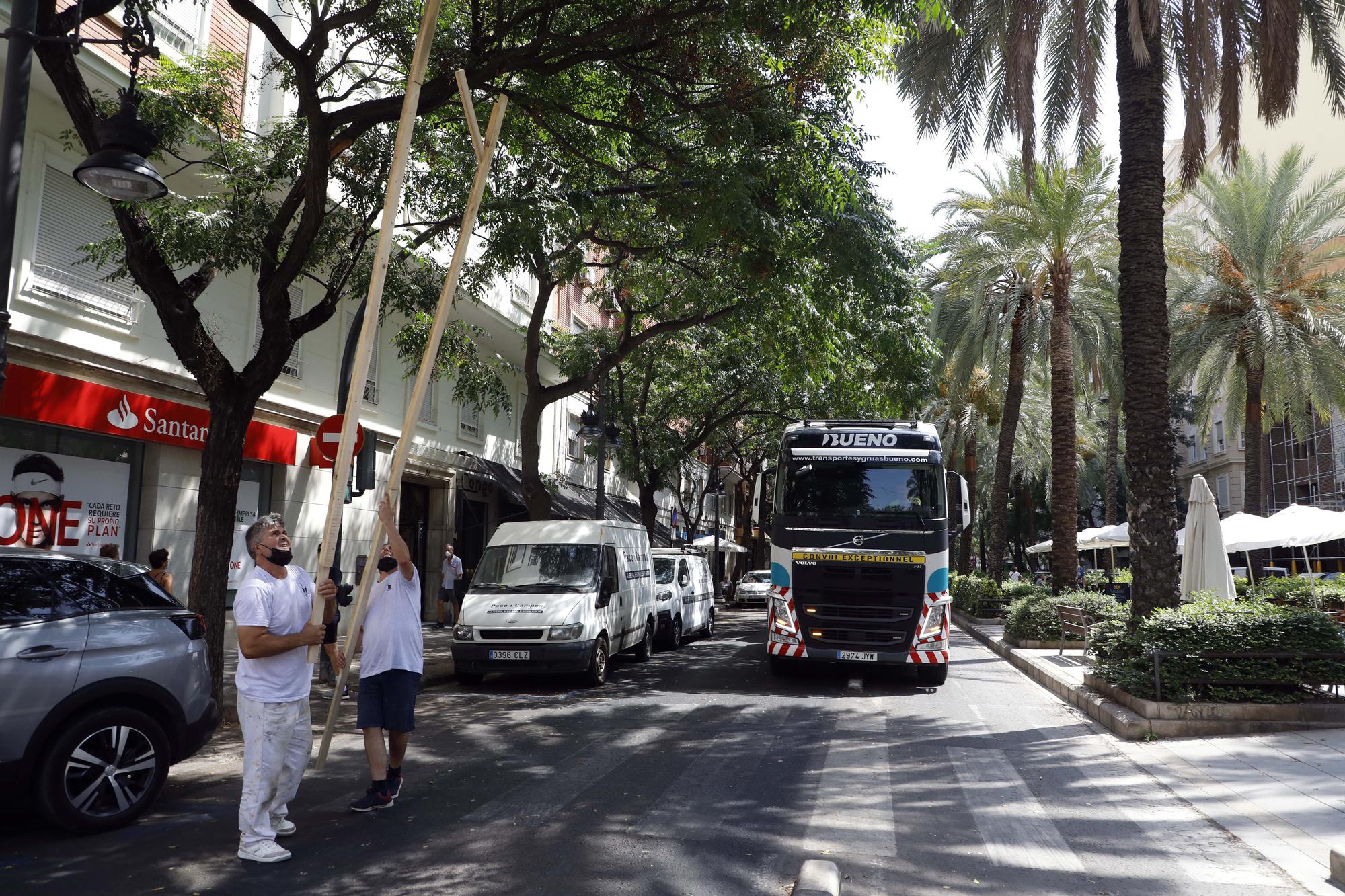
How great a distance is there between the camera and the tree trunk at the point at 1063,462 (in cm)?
2017

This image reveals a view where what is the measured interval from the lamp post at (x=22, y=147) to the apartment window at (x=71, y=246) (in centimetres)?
594

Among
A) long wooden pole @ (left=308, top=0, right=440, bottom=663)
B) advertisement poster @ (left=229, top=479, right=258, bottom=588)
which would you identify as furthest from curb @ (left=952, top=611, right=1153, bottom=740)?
advertisement poster @ (left=229, top=479, right=258, bottom=588)

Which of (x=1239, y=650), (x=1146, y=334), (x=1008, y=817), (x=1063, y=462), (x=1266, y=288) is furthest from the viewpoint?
(x=1266, y=288)

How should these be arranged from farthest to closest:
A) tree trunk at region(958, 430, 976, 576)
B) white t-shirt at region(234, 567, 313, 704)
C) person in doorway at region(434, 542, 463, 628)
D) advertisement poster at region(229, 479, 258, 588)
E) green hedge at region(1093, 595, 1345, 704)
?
tree trunk at region(958, 430, 976, 576) < person in doorway at region(434, 542, 463, 628) < advertisement poster at region(229, 479, 258, 588) < green hedge at region(1093, 595, 1345, 704) < white t-shirt at region(234, 567, 313, 704)

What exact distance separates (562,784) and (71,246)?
32.8 ft

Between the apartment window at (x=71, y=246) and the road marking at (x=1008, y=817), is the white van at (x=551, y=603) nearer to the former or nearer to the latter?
the road marking at (x=1008, y=817)

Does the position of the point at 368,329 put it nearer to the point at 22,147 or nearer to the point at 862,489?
the point at 22,147

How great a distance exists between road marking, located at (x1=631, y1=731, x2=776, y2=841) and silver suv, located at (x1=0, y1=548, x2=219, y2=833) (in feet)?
10.0

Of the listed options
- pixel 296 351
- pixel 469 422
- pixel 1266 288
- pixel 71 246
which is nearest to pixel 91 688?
pixel 71 246

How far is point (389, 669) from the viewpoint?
5.92 m

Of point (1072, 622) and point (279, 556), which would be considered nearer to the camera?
point (279, 556)

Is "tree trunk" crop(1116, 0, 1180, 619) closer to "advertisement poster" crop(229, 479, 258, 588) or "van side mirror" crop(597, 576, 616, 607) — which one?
"van side mirror" crop(597, 576, 616, 607)

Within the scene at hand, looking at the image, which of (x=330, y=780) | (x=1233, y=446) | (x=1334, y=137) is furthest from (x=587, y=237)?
(x=1233, y=446)

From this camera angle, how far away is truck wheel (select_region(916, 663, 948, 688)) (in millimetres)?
12797
